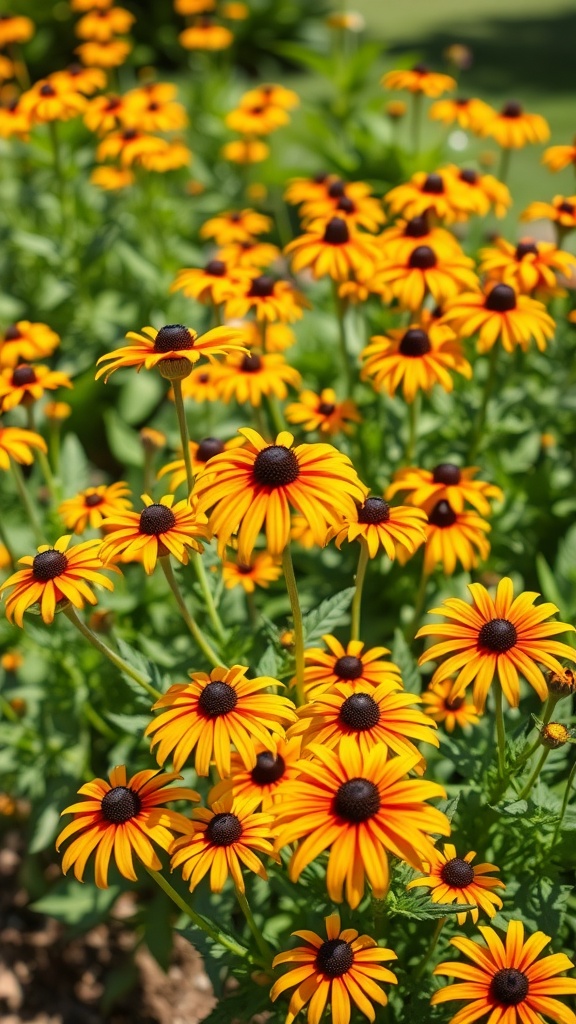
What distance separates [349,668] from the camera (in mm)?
2117

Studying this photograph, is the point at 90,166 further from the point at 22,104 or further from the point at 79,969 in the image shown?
the point at 79,969

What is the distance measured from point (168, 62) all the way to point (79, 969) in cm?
1041

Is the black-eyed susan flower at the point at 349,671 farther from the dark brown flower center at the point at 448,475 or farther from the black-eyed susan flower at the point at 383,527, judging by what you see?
the dark brown flower center at the point at 448,475

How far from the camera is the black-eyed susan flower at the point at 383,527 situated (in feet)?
6.78

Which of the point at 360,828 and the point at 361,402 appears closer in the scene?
the point at 360,828

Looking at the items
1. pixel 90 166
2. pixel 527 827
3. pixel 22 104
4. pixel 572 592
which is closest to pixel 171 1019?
pixel 527 827

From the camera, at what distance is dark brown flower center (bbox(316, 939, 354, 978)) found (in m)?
1.72

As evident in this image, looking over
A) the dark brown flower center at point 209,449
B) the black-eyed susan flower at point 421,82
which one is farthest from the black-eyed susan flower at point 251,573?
the black-eyed susan flower at point 421,82

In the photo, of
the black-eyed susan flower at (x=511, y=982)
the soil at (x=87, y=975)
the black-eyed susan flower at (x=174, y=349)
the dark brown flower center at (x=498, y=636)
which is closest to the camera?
the black-eyed susan flower at (x=511, y=982)

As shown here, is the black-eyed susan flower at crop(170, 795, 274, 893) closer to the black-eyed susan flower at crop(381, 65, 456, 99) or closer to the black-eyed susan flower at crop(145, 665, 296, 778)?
the black-eyed susan flower at crop(145, 665, 296, 778)

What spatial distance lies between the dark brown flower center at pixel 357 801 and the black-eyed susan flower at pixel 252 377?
4.94 ft

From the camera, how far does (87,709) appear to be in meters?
3.05

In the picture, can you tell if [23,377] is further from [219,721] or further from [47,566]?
[219,721]

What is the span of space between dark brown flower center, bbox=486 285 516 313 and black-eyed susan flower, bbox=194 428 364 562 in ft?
3.65
